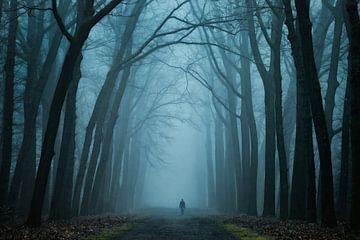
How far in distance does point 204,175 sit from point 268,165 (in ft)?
173

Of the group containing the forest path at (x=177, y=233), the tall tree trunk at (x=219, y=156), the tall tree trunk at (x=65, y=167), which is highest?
the tall tree trunk at (x=219, y=156)

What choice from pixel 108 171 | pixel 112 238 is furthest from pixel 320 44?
pixel 108 171

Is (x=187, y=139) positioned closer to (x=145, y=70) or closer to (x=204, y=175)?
(x=204, y=175)

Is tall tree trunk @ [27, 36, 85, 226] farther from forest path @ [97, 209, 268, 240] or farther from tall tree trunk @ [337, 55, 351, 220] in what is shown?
tall tree trunk @ [337, 55, 351, 220]

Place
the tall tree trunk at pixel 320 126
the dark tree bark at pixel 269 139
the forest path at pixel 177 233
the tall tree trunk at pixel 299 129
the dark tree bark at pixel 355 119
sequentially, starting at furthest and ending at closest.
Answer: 1. the dark tree bark at pixel 269 139
2. the tall tree trunk at pixel 299 129
3. the forest path at pixel 177 233
4. the tall tree trunk at pixel 320 126
5. the dark tree bark at pixel 355 119

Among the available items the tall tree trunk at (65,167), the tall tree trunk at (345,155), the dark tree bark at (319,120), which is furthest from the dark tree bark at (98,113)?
the dark tree bark at (319,120)

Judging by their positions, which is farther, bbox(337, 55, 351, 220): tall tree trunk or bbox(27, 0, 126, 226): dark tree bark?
bbox(337, 55, 351, 220): tall tree trunk

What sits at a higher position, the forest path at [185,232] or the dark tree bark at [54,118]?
the dark tree bark at [54,118]

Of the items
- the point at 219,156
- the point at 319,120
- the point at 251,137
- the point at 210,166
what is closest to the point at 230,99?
the point at 251,137

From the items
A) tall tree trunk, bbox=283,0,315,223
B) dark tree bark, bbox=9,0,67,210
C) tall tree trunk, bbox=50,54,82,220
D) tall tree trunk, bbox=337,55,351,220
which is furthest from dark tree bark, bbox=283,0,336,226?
dark tree bark, bbox=9,0,67,210

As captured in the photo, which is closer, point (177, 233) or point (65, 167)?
point (177, 233)

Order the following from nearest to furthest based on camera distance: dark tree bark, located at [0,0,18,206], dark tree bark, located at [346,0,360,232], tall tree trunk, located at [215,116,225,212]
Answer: dark tree bark, located at [346,0,360,232], dark tree bark, located at [0,0,18,206], tall tree trunk, located at [215,116,225,212]

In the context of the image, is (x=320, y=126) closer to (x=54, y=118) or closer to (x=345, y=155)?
(x=345, y=155)

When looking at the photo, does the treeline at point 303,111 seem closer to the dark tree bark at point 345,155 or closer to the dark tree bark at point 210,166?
the dark tree bark at point 345,155
